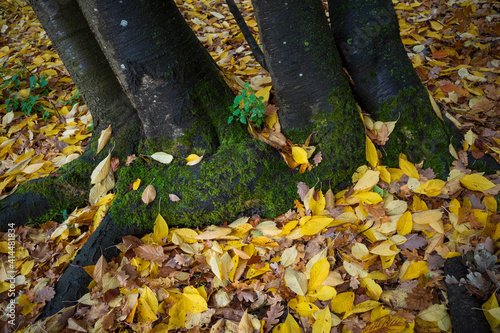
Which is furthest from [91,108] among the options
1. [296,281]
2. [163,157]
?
[296,281]

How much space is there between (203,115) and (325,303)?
1204 millimetres

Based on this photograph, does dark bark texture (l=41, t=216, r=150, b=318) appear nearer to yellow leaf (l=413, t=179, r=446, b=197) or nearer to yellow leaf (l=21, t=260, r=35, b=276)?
yellow leaf (l=21, t=260, r=35, b=276)

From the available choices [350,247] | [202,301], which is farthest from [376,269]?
[202,301]

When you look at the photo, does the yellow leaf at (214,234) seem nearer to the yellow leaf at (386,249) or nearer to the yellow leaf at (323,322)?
the yellow leaf at (323,322)

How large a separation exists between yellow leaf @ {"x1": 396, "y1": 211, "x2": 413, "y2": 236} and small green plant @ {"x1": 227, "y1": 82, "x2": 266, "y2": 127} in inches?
36.0

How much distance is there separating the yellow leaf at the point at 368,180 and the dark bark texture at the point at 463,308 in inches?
20.9

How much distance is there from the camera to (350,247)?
162cm

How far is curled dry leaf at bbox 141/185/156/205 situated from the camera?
6.09 feet

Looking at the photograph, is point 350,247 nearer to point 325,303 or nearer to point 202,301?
point 325,303

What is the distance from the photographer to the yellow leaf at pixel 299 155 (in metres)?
1.77

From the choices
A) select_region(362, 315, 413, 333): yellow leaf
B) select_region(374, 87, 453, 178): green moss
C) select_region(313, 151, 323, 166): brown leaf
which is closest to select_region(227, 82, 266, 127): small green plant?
select_region(313, 151, 323, 166): brown leaf

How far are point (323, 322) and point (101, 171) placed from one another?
1569 mm

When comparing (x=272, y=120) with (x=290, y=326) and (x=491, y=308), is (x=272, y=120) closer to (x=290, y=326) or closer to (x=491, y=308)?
(x=290, y=326)

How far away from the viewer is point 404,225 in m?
1.59
